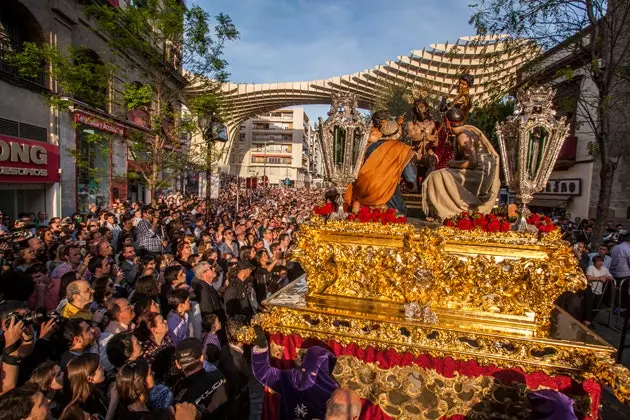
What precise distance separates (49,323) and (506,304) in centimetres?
482

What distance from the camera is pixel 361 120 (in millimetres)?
4270

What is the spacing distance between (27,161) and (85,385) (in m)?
14.6

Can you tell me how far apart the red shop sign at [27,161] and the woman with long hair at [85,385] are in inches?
533

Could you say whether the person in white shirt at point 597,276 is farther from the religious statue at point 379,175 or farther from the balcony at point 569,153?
the balcony at point 569,153

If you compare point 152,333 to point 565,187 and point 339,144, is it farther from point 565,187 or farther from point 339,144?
point 565,187

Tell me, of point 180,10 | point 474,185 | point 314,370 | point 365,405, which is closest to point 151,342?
point 314,370

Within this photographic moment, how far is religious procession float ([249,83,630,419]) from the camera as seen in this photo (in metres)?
3.61

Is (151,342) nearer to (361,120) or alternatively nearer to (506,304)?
(361,120)

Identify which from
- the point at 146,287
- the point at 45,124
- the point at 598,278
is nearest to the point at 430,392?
the point at 146,287

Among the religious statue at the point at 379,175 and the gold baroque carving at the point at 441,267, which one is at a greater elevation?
the religious statue at the point at 379,175

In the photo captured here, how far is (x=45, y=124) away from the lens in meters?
15.3

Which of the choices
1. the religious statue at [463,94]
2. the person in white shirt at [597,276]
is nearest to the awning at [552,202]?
the person in white shirt at [597,276]

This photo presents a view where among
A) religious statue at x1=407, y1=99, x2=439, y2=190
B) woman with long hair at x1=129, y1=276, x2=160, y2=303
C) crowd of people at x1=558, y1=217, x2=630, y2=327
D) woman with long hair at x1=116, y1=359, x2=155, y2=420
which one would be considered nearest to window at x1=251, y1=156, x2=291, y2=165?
crowd of people at x1=558, y1=217, x2=630, y2=327

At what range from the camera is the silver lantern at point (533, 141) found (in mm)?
3805
